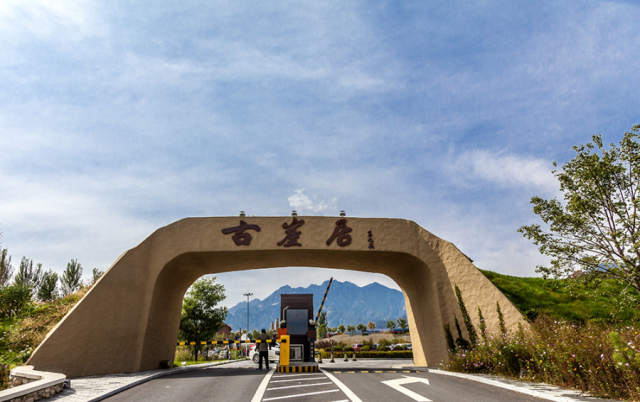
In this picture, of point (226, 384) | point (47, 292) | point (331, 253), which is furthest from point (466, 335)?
point (47, 292)

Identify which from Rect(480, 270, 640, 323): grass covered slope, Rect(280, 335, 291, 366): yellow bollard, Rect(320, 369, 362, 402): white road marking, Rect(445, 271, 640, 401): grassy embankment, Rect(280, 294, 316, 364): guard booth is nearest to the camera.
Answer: Rect(445, 271, 640, 401): grassy embankment

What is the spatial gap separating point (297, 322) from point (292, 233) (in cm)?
722

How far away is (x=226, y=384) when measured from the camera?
10914mm

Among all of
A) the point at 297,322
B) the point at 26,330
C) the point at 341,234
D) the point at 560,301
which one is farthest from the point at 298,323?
the point at 560,301

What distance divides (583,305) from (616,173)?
6.42 meters

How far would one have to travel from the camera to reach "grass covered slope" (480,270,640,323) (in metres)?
13.8

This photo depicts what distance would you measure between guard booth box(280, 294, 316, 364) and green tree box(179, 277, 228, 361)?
1435cm

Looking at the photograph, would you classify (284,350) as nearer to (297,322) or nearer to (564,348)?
(297,322)

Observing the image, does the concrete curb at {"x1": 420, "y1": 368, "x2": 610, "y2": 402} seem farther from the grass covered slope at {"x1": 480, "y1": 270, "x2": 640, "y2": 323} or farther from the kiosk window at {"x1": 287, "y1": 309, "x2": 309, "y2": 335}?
the kiosk window at {"x1": 287, "y1": 309, "x2": 309, "y2": 335}

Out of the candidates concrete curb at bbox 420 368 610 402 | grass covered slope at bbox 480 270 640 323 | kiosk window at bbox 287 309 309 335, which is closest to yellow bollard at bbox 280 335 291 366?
kiosk window at bbox 287 309 309 335

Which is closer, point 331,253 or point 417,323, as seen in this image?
point 331,253

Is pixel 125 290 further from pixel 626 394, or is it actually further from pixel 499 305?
pixel 626 394

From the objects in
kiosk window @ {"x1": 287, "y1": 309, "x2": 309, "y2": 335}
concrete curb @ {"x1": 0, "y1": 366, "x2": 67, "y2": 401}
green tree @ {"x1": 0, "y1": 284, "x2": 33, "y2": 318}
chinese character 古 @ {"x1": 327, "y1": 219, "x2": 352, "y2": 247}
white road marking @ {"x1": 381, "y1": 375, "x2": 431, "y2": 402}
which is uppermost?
chinese character 古 @ {"x1": 327, "y1": 219, "x2": 352, "y2": 247}

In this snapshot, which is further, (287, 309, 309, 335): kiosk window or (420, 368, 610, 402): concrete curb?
(287, 309, 309, 335): kiosk window
